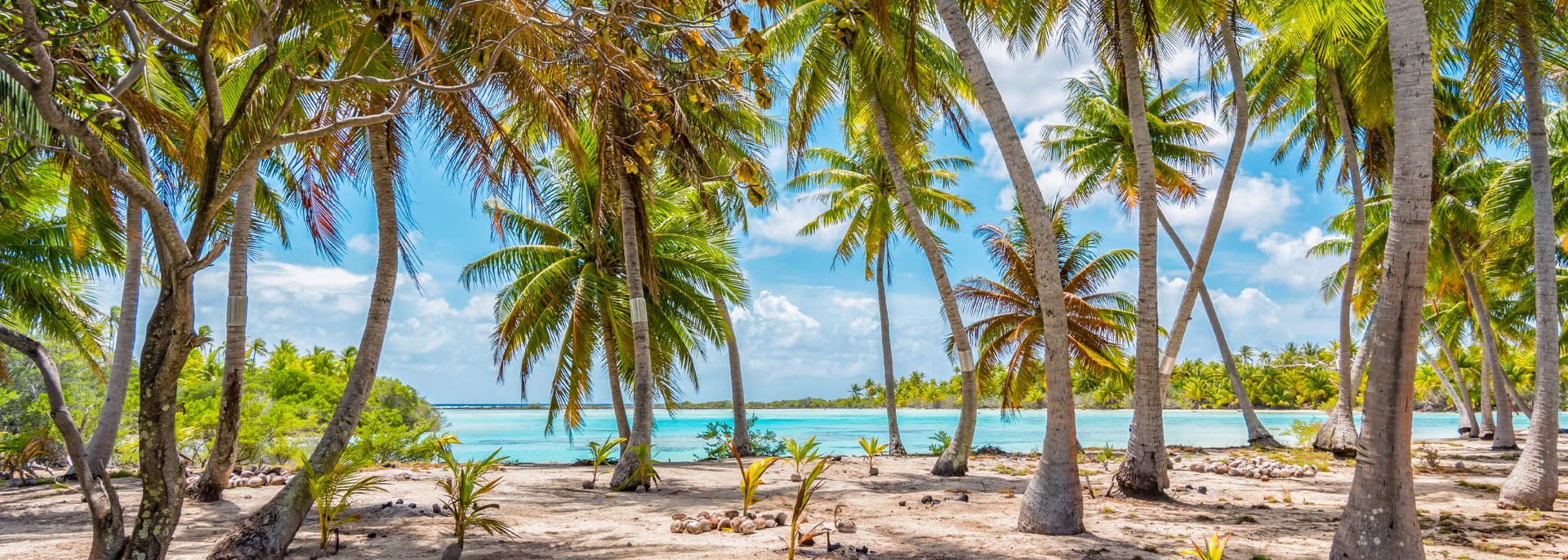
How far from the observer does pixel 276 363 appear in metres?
22.9

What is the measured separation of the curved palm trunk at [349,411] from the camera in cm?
500

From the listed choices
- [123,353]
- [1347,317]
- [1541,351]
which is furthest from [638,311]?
[1347,317]

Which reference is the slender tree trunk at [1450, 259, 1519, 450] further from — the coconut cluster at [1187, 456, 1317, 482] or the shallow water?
the coconut cluster at [1187, 456, 1317, 482]

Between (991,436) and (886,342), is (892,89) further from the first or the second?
(991,436)

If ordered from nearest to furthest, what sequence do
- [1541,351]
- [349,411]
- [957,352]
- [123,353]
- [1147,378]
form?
[349,411] → [1541,351] → [1147,378] → [123,353] → [957,352]

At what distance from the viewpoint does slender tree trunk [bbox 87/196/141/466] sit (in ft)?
29.5

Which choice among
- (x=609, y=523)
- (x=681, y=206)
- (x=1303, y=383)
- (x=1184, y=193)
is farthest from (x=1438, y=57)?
(x=1303, y=383)

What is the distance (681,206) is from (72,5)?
10532 millimetres

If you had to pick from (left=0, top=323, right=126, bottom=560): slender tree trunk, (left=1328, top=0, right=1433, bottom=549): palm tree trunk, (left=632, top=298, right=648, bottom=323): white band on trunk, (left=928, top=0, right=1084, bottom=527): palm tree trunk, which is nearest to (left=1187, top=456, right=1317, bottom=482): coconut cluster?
(left=928, top=0, right=1084, bottom=527): palm tree trunk

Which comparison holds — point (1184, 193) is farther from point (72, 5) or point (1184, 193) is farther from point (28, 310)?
point (28, 310)

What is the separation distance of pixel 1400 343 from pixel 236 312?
27.8 ft

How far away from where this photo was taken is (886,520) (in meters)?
6.77

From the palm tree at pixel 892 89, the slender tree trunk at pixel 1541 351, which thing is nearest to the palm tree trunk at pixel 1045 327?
the palm tree at pixel 892 89

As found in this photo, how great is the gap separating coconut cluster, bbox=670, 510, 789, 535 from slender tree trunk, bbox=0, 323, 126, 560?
11.9 ft
